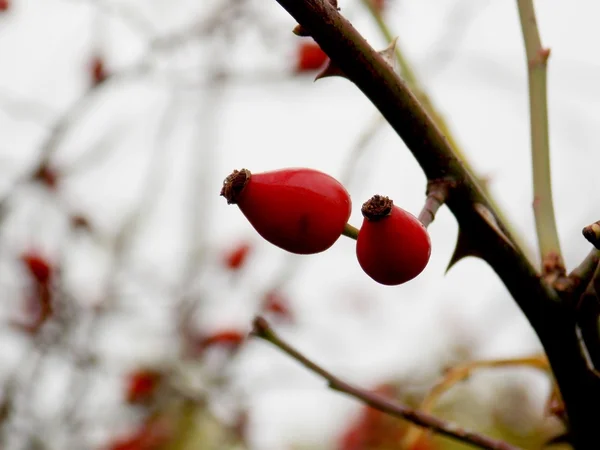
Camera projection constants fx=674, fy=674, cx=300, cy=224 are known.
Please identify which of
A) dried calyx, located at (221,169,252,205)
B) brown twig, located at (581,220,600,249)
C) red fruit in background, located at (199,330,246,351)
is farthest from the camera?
red fruit in background, located at (199,330,246,351)

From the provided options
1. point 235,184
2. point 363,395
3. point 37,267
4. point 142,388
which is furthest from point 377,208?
point 37,267

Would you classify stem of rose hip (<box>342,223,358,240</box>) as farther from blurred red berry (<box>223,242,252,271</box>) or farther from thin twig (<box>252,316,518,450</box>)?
blurred red berry (<box>223,242,252,271</box>)

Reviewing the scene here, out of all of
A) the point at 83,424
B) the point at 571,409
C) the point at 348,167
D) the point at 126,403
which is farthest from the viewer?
the point at 126,403

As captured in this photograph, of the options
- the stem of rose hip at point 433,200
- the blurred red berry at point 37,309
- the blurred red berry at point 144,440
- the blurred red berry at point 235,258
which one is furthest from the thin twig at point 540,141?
the blurred red berry at point 235,258

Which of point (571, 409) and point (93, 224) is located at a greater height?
point (93, 224)

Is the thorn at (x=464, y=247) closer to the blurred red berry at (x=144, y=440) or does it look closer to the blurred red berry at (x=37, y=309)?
the blurred red berry at (x=37, y=309)

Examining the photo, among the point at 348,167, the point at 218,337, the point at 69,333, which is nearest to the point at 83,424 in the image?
the point at 69,333

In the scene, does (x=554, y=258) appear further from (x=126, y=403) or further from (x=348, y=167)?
(x=126, y=403)

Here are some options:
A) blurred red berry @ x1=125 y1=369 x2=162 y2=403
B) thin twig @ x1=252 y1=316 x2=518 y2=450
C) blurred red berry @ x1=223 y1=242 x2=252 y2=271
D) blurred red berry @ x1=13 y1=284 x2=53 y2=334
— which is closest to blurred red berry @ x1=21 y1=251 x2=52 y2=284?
blurred red berry @ x1=13 y1=284 x2=53 y2=334
